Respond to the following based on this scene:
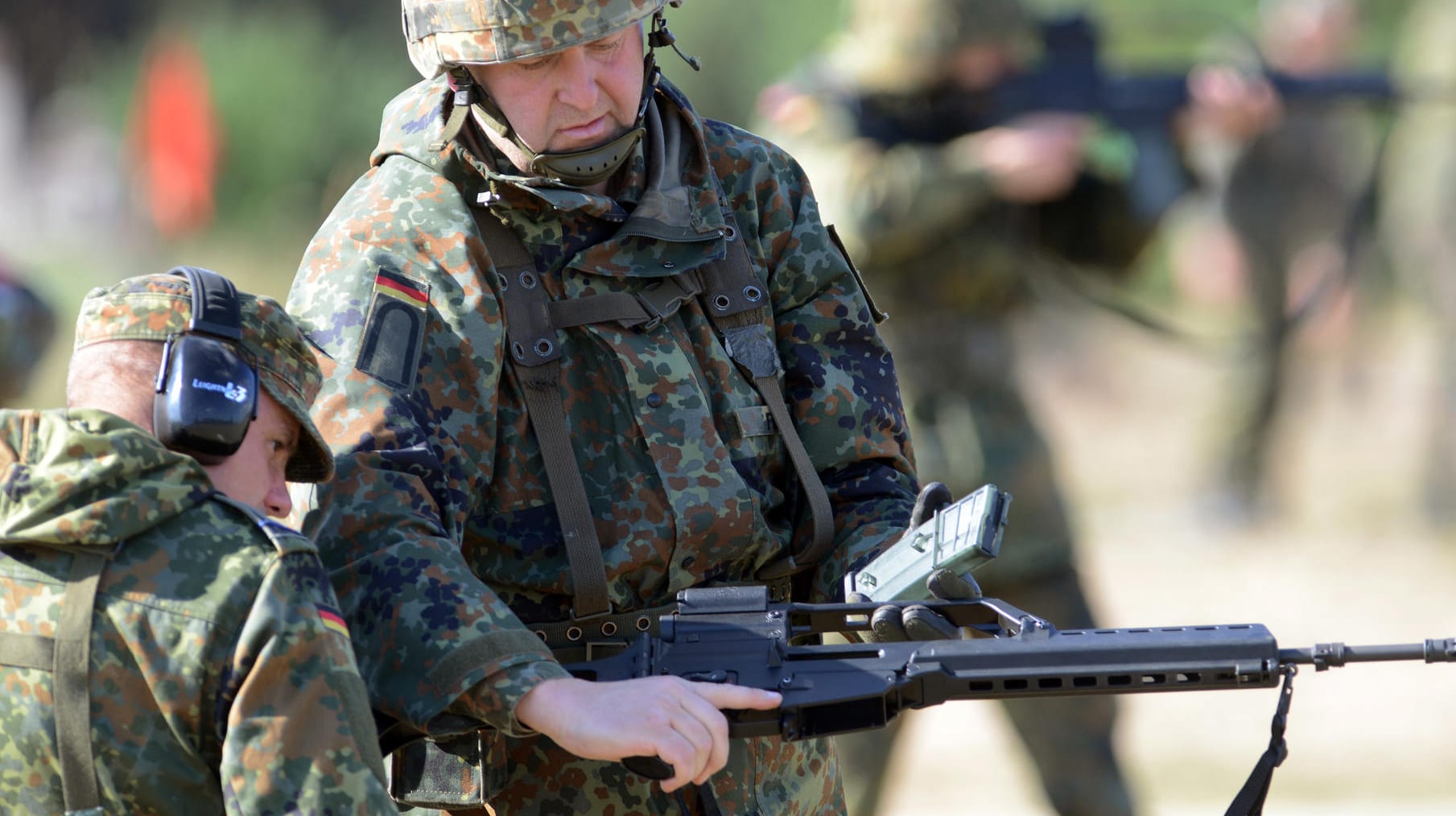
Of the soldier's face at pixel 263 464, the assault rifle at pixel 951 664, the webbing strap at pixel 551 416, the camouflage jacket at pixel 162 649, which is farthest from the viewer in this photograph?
the webbing strap at pixel 551 416

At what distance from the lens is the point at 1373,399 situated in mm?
13203

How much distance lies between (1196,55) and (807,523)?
9.88m

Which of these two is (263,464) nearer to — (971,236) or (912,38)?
(971,236)

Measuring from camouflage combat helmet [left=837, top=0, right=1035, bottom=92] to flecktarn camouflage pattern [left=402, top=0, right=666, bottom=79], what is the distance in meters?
3.36

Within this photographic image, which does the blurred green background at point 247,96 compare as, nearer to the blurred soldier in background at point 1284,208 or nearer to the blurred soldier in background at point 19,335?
the blurred soldier in background at point 1284,208

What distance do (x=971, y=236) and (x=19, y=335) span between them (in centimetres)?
281

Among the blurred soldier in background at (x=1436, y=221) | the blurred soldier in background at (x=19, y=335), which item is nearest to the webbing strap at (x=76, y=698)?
the blurred soldier in background at (x=19, y=335)

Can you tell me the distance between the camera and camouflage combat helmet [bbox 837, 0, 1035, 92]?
237 inches

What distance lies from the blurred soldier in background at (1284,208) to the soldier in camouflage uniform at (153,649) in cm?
1023

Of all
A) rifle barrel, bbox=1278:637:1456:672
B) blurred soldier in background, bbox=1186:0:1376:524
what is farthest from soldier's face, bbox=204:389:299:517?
blurred soldier in background, bbox=1186:0:1376:524

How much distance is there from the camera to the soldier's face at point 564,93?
8.99 ft

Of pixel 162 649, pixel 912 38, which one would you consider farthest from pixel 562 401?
pixel 912 38

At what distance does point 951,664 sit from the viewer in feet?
8.13

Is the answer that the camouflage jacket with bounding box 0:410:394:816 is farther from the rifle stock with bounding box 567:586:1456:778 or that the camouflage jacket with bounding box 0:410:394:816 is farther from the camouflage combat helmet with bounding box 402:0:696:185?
the camouflage combat helmet with bounding box 402:0:696:185
